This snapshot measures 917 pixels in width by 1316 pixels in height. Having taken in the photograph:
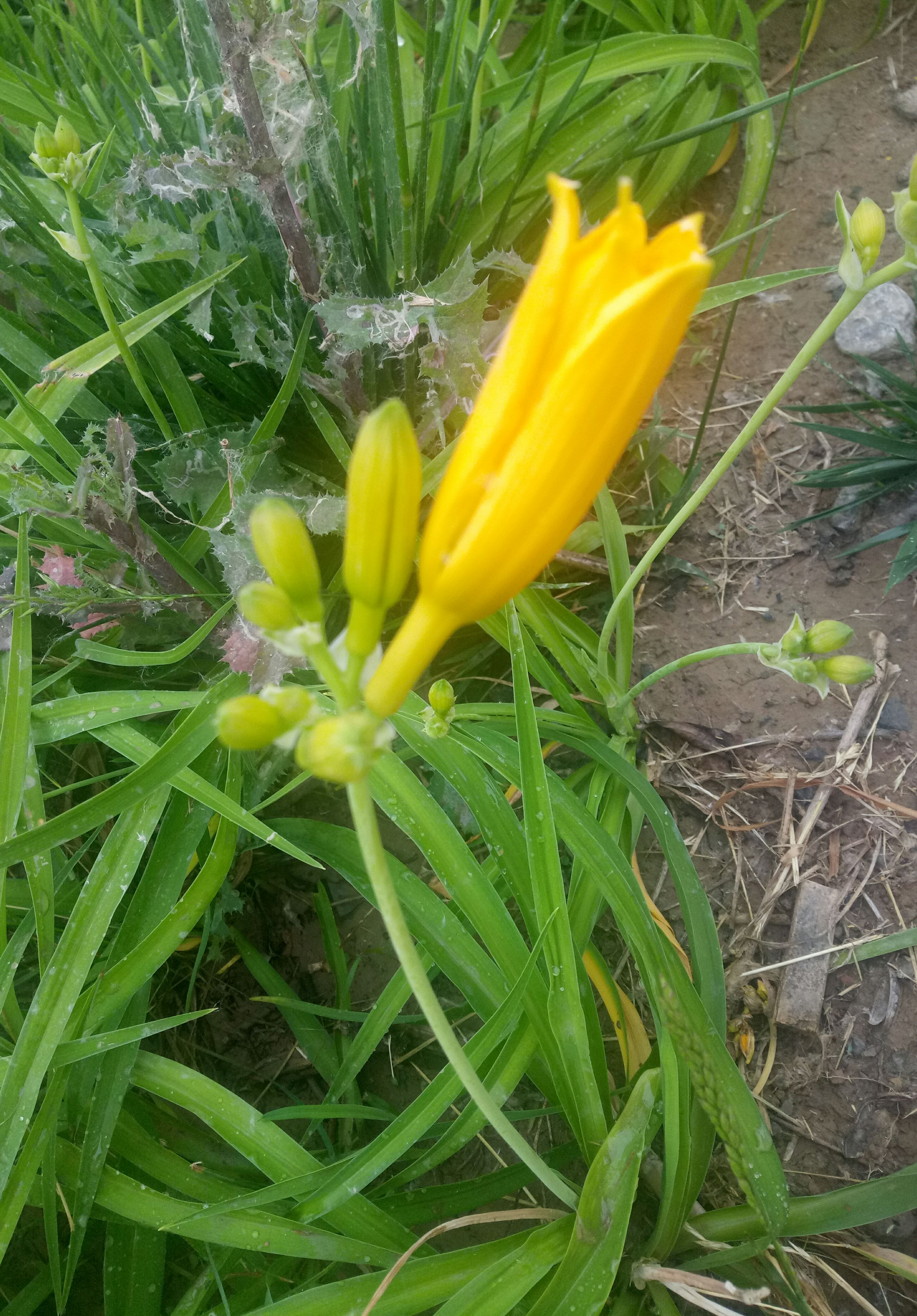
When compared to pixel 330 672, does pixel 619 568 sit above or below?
below

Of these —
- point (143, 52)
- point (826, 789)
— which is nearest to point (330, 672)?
point (826, 789)

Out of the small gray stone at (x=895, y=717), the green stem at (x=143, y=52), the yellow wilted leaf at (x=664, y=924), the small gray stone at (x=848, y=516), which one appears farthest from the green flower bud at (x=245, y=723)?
the green stem at (x=143, y=52)

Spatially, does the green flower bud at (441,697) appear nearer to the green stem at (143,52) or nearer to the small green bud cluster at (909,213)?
the small green bud cluster at (909,213)

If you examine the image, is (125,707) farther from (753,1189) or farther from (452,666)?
(753,1189)

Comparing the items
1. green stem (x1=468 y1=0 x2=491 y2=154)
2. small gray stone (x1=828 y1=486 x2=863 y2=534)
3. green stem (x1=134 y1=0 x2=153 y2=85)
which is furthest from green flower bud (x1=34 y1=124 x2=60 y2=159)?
small gray stone (x1=828 y1=486 x2=863 y2=534)

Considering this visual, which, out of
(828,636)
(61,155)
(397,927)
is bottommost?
(828,636)

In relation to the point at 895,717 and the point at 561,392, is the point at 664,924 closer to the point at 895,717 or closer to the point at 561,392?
the point at 895,717

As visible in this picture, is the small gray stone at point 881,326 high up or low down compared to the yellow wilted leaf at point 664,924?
up
